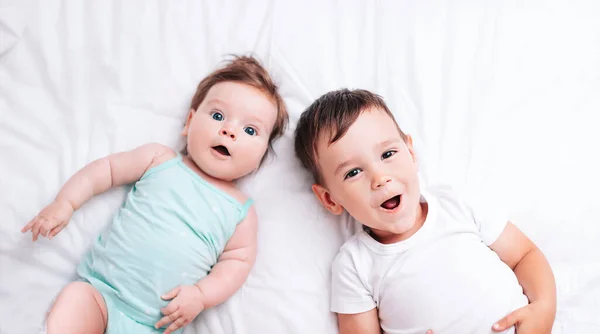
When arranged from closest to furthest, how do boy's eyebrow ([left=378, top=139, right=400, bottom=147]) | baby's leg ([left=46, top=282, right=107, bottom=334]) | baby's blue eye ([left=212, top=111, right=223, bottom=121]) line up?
baby's leg ([left=46, top=282, right=107, bottom=334]) < boy's eyebrow ([left=378, top=139, right=400, bottom=147]) < baby's blue eye ([left=212, top=111, right=223, bottom=121])

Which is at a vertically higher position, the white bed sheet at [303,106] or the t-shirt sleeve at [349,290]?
the white bed sheet at [303,106]

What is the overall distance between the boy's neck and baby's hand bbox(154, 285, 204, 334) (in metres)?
0.40

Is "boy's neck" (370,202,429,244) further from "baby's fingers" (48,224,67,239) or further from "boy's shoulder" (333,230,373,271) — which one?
"baby's fingers" (48,224,67,239)

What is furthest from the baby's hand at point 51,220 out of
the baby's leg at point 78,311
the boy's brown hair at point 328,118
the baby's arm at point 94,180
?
the boy's brown hair at point 328,118

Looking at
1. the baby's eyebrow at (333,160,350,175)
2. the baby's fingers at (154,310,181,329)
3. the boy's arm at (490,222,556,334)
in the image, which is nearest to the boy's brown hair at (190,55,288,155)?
the baby's eyebrow at (333,160,350,175)

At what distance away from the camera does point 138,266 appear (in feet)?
4.02

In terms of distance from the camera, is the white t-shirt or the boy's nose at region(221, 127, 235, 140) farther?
the boy's nose at region(221, 127, 235, 140)

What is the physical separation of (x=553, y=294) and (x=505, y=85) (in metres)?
0.52

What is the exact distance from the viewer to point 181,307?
119 cm

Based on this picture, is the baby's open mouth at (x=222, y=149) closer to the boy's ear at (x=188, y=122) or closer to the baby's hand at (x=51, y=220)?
the boy's ear at (x=188, y=122)

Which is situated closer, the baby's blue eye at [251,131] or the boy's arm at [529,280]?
the boy's arm at [529,280]

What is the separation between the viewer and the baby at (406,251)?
3.87 ft

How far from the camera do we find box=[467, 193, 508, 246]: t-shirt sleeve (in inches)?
49.9

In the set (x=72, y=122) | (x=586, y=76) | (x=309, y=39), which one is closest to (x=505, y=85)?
(x=586, y=76)
